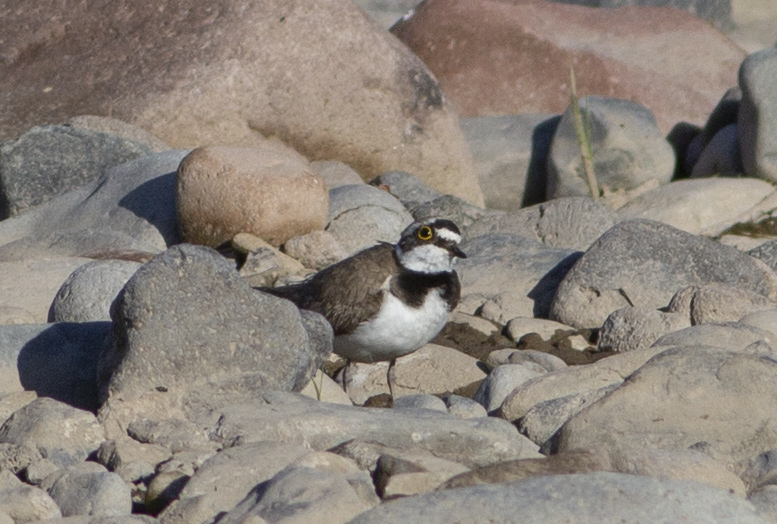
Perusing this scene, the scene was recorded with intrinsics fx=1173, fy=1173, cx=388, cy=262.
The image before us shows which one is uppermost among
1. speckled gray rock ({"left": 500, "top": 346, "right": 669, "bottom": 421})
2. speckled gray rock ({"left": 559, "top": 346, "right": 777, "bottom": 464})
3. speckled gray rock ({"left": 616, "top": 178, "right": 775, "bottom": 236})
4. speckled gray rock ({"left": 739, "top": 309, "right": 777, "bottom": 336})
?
speckled gray rock ({"left": 559, "top": 346, "right": 777, "bottom": 464})

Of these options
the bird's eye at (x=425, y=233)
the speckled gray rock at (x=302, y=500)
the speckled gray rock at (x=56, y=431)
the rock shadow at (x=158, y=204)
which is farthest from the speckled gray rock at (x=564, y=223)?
the speckled gray rock at (x=302, y=500)

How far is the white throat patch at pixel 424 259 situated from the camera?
7.82 m

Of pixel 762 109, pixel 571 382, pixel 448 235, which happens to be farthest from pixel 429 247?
pixel 762 109

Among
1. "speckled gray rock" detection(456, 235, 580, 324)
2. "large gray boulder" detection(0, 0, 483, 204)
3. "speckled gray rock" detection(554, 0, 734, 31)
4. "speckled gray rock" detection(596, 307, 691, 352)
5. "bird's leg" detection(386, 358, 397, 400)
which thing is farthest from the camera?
"speckled gray rock" detection(554, 0, 734, 31)

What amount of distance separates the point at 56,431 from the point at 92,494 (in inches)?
36.0

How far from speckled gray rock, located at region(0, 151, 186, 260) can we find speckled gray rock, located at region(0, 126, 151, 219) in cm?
33

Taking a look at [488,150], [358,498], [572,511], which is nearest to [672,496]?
[572,511]

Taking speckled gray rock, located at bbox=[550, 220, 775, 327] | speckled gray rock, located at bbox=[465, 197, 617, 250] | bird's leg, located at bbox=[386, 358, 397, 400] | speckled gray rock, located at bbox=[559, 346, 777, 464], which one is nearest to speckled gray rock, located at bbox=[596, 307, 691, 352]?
speckled gray rock, located at bbox=[550, 220, 775, 327]

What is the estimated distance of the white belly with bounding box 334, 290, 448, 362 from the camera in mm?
7547

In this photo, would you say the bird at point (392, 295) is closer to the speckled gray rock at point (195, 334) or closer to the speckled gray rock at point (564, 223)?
the speckled gray rock at point (195, 334)

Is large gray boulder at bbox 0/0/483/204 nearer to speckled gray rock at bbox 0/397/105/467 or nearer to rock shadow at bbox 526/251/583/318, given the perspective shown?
rock shadow at bbox 526/251/583/318

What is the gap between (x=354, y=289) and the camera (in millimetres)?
7719

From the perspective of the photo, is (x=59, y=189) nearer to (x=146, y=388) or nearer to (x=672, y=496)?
(x=146, y=388)

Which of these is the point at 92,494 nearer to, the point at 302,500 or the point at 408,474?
the point at 302,500
